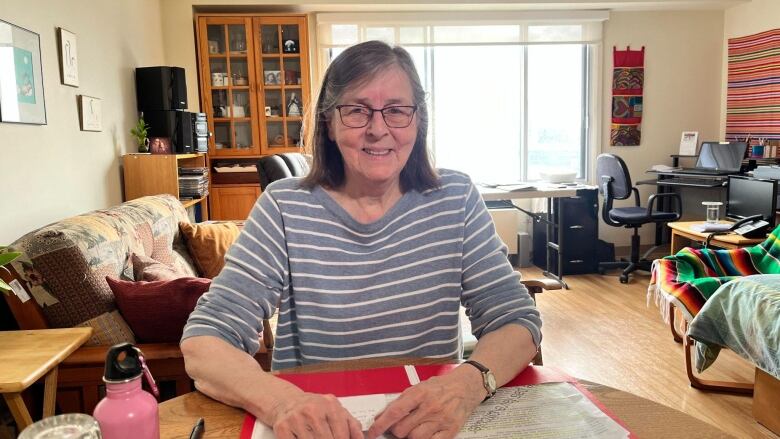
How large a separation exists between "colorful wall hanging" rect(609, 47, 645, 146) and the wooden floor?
1.65 m

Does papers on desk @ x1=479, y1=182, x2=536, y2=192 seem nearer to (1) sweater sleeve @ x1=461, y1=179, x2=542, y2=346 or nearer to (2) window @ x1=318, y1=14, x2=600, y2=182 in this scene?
(2) window @ x1=318, y1=14, x2=600, y2=182

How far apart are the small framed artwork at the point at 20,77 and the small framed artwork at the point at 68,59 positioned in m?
0.22

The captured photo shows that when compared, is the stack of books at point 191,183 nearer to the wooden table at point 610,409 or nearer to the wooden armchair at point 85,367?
the wooden armchair at point 85,367

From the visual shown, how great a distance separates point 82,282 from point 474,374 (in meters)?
1.41

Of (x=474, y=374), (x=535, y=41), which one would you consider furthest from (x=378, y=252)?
(x=535, y=41)

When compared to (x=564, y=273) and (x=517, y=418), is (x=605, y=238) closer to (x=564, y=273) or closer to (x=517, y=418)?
(x=564, y=273)

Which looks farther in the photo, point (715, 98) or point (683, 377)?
point (715, 98)

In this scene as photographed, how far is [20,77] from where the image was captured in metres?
2.49

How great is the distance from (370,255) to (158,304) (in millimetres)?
975

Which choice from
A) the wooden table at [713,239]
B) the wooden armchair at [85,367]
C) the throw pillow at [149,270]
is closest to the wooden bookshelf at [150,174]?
the throw pillow at [149,270]

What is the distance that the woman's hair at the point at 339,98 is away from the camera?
1169mm

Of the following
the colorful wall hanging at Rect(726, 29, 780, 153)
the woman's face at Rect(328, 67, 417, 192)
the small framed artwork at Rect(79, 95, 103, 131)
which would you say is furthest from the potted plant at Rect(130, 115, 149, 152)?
the colorful wall hanging at Rect(726, 29, 780, 153)

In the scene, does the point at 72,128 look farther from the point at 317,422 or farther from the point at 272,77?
the point at 317,422

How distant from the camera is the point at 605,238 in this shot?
5699 mm
